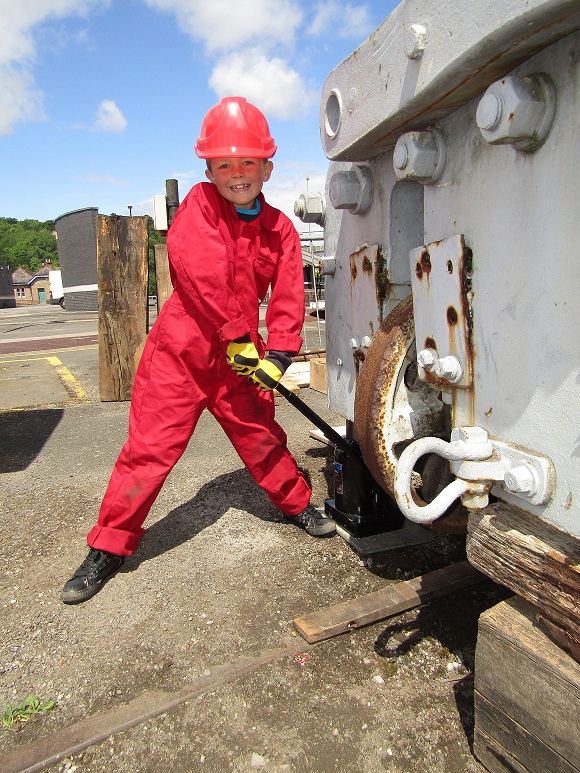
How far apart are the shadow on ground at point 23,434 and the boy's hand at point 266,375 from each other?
6.74 feet

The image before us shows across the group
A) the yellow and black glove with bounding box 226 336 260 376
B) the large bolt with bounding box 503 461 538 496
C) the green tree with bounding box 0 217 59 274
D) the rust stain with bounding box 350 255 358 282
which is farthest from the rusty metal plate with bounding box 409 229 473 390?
the green tree with bounding box 0 217 59 274

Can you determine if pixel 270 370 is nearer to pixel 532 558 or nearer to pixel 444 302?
pixel 444 302

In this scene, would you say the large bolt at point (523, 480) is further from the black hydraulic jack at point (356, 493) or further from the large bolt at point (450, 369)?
the black hydraulic jack at point (356, 493)

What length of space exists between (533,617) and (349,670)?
0.67 meters

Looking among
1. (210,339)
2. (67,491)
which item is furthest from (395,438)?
(67,491)

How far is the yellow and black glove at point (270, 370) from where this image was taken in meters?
2.26

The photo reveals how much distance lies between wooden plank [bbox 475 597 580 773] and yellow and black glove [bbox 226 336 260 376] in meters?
1.19

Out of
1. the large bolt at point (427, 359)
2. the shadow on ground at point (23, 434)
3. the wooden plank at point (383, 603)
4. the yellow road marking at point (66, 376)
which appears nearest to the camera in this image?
the large bolt at point (427, 359)

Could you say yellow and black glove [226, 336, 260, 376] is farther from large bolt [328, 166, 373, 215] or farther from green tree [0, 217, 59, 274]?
green tree [0, 217, 59, 274]

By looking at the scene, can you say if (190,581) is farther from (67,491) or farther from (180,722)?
(67,491)

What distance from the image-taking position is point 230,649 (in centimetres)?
188

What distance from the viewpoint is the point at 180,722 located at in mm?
1587

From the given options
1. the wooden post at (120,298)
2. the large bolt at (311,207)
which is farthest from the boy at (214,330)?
the wooden post at (120,298)

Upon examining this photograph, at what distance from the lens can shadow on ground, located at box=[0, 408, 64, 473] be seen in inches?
147
